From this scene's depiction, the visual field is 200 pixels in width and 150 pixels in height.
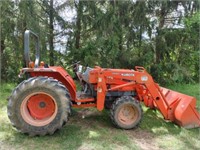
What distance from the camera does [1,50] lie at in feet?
25.2

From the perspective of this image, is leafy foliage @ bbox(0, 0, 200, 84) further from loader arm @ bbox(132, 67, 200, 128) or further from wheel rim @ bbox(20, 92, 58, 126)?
wheel rim @ bbox(20, 92, 58, 126)

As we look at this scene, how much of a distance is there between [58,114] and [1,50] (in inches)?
187

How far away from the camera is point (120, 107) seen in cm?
418

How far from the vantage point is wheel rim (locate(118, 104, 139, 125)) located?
4.24 m

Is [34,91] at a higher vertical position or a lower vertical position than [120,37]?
lower

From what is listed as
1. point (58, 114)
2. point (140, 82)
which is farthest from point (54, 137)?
point (140, 82)

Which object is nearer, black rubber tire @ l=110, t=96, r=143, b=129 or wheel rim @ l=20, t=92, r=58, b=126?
wheel rim @ l=20, t=92, r=58, b=126

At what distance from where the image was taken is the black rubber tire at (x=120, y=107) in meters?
4.17

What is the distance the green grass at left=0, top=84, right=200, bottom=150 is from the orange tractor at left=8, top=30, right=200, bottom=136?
15cm

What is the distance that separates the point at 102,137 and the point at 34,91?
1.21 meters

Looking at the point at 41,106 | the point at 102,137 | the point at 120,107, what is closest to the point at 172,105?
the point at 120,107

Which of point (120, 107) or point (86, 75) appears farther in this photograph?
point (86, 75)

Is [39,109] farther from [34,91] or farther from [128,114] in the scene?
[128,114]

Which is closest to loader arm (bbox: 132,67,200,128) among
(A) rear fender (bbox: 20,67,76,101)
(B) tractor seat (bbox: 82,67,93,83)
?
(B) tractor seat (bbox: 82,67,93,83)
